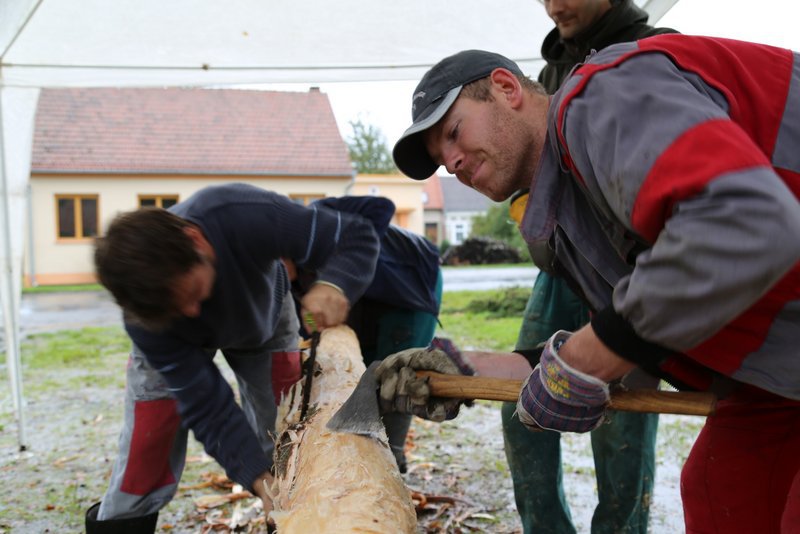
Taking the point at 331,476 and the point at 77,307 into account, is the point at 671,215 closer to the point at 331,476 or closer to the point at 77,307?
the point at 331,476

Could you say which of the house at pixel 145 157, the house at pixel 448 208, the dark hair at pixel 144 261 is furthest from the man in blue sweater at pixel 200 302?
the house at pixel 448 208

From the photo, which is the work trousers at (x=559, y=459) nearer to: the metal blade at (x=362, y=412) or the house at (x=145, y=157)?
the metal blade at (x=362, y=412)

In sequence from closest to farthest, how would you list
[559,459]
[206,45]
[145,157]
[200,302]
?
[200,302], [559,459], [206,45], [145,157]

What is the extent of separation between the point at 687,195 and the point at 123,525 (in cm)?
249

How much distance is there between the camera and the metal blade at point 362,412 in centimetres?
180

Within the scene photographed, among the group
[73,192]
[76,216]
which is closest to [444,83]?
[73,192]

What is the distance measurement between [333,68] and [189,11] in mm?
1048

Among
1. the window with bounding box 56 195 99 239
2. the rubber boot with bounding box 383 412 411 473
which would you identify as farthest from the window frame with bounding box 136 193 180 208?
the rubber boot with bounding box 383 412 411 473

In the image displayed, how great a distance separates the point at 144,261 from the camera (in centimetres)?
203

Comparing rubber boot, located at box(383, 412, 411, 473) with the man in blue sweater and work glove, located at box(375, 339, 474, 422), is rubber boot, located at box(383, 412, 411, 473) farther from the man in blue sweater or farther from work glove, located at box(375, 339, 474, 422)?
work glove, located at box(375, 339, 474, 422)

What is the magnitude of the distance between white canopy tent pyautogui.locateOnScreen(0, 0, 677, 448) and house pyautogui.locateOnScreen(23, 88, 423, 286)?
51.9 ft

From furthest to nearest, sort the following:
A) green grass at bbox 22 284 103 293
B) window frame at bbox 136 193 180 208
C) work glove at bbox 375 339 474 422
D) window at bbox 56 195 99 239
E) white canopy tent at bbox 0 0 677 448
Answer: window frame at bbox 136 193 180 208 → window at bbox 56 195 99 239 → green grass at bbox 22 284 103 293 → white canopy tent at bbox 0 0 677 448 → work glove at bbox 375 339 474 422

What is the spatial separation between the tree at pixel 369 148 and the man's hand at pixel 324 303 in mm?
40449

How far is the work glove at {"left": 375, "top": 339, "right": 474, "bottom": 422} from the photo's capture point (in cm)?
172
